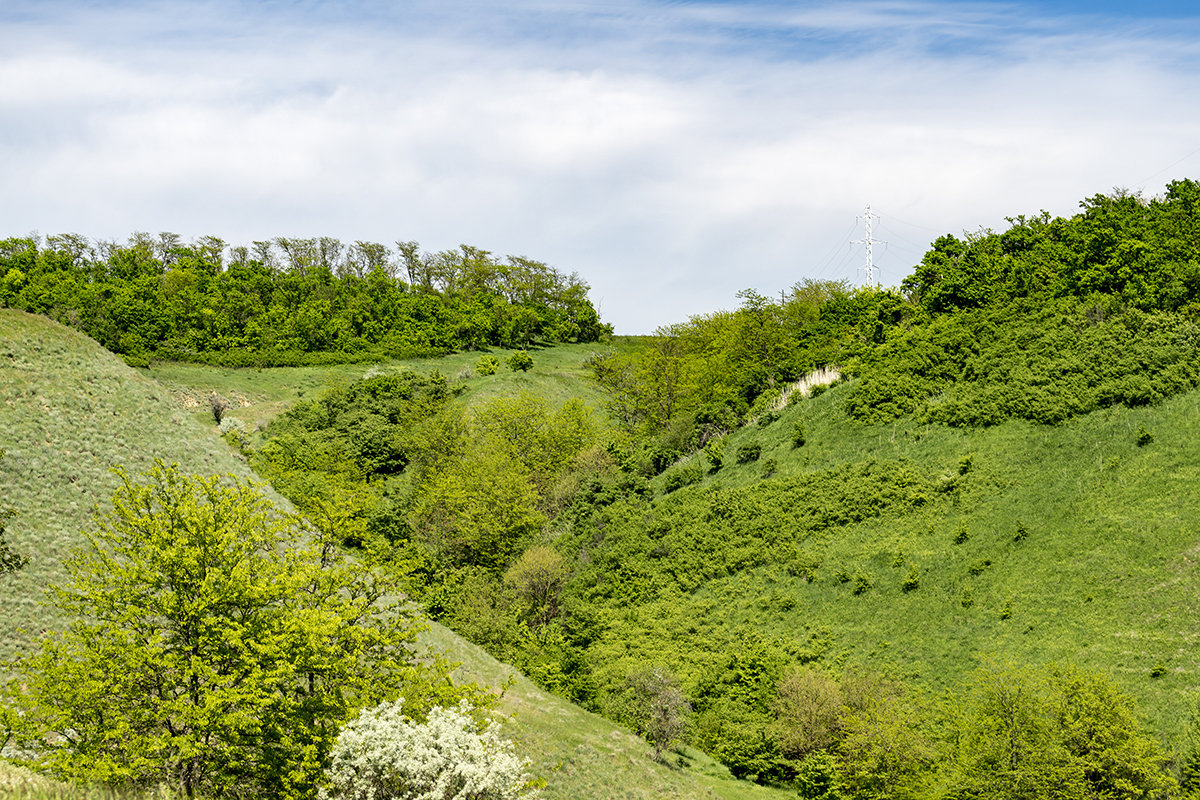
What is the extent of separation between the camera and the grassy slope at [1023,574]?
36438 mm

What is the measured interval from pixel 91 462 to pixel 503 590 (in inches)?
1047

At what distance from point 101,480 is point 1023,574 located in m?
37.9

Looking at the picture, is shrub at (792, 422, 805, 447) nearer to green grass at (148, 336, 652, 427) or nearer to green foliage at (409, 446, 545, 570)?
green foliage at (409, 446, 545, 570)

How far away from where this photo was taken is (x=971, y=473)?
49.6 meters

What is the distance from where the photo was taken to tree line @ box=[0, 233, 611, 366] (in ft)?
349

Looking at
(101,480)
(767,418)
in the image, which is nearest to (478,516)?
(767,418)

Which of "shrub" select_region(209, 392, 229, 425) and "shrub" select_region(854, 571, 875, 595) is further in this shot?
"shrub" select_region(209, 392, 229, 425)

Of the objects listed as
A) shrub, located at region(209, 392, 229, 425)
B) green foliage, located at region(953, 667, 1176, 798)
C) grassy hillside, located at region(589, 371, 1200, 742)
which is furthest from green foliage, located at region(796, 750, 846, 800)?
shrub, located at region(209, 392, 229, 425)

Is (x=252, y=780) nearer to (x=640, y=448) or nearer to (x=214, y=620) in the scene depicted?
(x=214, y=620)

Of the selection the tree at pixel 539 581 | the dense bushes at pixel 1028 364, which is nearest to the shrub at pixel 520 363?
the dense bushes at pixel 1028 364

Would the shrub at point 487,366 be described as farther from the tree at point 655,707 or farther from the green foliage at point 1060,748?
the green foliage at point 1060,748

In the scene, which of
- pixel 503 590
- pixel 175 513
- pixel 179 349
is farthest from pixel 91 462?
pixel 179 349

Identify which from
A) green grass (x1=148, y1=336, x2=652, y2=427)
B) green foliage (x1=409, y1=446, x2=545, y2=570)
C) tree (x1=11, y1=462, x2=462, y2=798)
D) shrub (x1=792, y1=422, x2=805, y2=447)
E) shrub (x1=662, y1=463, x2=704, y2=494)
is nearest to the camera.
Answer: tree (x1=11, y1=462, x2=462, y2=798)

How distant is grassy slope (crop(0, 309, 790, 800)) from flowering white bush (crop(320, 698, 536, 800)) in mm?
11950
